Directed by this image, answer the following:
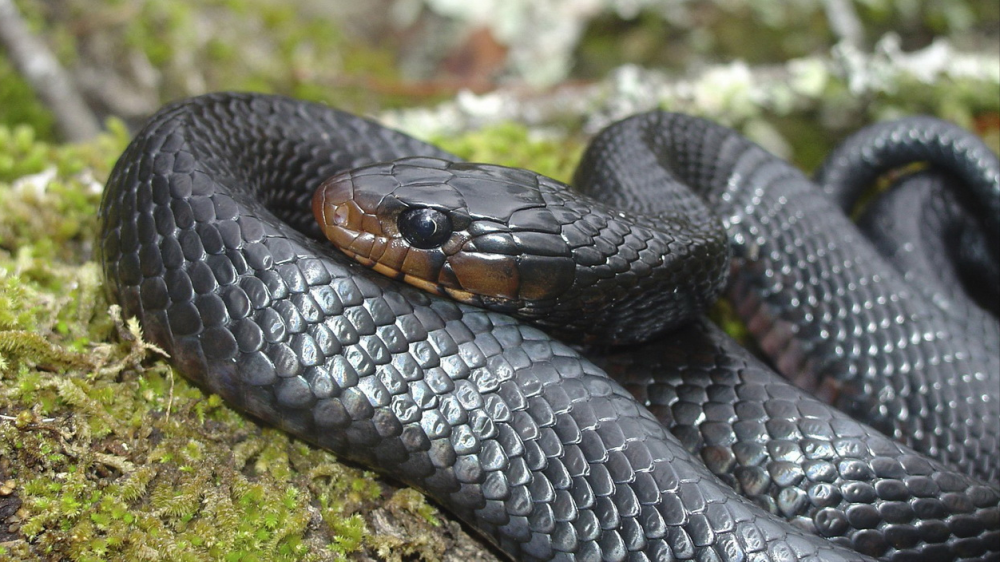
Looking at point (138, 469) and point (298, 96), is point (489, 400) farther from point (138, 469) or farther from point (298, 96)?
point (298, 96)

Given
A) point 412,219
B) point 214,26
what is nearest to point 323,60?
point 214,26

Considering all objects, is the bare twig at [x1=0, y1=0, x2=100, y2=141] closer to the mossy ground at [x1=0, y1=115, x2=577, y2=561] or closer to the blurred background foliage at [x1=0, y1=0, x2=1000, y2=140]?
the blurred background foliage at [x1=0, y1=0, x2=1000, y2=140]

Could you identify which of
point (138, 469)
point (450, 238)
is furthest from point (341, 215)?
point (138, 469)

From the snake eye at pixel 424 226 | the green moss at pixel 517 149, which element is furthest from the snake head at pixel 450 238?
the green moss at pixel 517 149

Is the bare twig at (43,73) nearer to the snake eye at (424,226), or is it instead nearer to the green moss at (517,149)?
the green moss at (517,149)

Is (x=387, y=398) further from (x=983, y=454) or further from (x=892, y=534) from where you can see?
(x=983, y=454)

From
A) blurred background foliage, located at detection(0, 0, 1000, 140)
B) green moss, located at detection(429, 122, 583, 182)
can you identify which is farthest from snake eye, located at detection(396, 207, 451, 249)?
blurred background foliage, located at detection(0, 0, 1000, 140)
